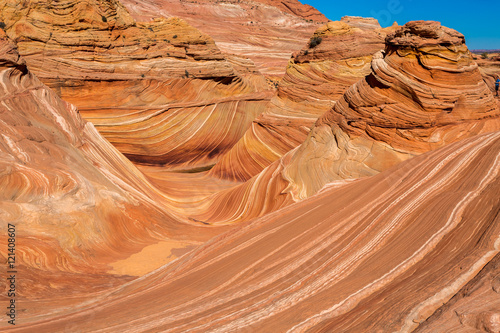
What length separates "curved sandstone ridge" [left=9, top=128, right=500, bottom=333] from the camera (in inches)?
113

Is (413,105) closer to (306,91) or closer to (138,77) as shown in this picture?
(306,91)

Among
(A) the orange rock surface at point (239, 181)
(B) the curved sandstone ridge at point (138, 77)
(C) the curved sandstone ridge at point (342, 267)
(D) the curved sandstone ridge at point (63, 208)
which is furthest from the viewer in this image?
(B) the curved sandstone ridge at point (138, 77)

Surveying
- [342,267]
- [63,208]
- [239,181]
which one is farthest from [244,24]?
[342,267]

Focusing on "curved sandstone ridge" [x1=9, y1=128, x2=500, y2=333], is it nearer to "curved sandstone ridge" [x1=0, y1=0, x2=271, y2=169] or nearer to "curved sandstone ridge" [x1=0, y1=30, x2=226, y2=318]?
"curved sandstone ridge" [x1=0, y1=30, x2=226, y2=318]

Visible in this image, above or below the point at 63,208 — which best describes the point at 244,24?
above

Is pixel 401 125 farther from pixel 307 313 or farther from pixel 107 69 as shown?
pixel 107 69

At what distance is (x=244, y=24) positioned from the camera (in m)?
49.1

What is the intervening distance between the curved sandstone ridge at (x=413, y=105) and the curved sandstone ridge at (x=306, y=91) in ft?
13.2

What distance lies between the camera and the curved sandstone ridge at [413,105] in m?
8.00

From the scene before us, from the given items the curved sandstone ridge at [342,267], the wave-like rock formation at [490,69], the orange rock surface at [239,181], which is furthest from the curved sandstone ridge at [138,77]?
the curved sandstone ridge at [342,267]

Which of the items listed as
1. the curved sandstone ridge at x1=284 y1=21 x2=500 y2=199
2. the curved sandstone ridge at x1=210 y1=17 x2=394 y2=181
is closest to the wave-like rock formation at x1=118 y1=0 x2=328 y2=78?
the curved sandstone ridge at x1=210 y1=17 x2=394 y2=181

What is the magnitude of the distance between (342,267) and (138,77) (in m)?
13.8

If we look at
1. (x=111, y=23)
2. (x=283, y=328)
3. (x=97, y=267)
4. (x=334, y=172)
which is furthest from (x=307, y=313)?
(x=111, y=23)

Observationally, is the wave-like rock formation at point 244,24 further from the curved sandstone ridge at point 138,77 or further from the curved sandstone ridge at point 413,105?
the curved sandstone ridge at point 413,105
